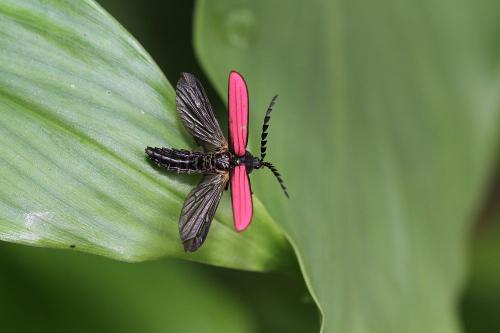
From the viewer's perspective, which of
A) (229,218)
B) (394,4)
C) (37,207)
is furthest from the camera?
(394,4)

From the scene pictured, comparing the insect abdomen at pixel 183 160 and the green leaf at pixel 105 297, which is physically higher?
the insect abdomen at pixel 183 160

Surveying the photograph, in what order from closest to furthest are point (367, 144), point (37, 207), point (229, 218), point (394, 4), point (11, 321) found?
1. point (37, 207)
2. point (229, 218)
3. point (11, 321)
4. point (367, 144)
5. point (394, 4)

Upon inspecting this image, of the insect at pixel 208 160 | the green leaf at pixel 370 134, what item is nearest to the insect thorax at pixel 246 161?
the insect at pixel 208 160

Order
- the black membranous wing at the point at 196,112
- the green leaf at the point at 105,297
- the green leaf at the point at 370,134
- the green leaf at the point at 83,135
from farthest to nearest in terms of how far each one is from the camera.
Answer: the green leaf at the point at 105,297 → the green leaf at the point at 370,134 → the black membranous wing at the point at 196,112 → the green leaf at the point at 83,135

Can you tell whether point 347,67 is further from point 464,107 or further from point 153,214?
point 153,214

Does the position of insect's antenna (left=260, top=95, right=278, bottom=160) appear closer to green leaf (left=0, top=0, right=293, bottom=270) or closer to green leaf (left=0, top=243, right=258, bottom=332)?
green leaf (left=0, top=0, right=293, bottom=270)

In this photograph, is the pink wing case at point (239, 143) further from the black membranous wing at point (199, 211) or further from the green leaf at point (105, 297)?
the green leaf at point (105, 297)

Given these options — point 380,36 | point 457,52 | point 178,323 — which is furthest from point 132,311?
point 457,52

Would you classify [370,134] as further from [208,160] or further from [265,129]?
[208,160]
